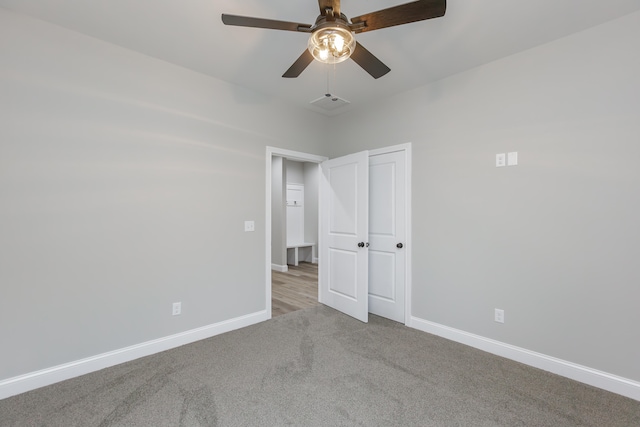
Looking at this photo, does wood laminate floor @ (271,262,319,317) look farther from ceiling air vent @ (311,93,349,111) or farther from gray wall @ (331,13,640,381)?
ceiling air vent @ (311,93,349,111)

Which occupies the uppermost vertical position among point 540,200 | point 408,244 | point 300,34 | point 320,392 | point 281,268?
point 300,34

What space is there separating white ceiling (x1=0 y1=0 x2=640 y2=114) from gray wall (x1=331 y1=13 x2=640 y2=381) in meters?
0.25

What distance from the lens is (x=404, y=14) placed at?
1521 millimetres

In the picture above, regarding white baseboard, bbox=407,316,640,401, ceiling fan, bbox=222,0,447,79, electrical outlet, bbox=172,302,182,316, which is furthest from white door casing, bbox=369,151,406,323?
electrical outlet, bbox=172,302,182,316

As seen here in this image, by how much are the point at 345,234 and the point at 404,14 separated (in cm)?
255

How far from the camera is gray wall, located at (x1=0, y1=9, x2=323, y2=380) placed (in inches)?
81.0

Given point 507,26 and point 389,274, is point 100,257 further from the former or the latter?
point 507,26

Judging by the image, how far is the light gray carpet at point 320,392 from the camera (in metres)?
1.76

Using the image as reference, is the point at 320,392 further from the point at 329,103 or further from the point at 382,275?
the point at 329,103

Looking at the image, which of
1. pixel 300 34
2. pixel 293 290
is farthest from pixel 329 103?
pixel 293 290

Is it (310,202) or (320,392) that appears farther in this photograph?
(310,202)

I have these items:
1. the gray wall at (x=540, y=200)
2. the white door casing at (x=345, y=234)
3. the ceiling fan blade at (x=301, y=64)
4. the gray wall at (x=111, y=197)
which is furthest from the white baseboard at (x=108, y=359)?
the ceiling fan blade at (x=301, y=64)

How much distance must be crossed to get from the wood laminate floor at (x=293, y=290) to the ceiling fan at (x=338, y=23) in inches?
120

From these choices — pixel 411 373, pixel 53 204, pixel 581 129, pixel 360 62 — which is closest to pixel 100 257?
pixel 53 204
